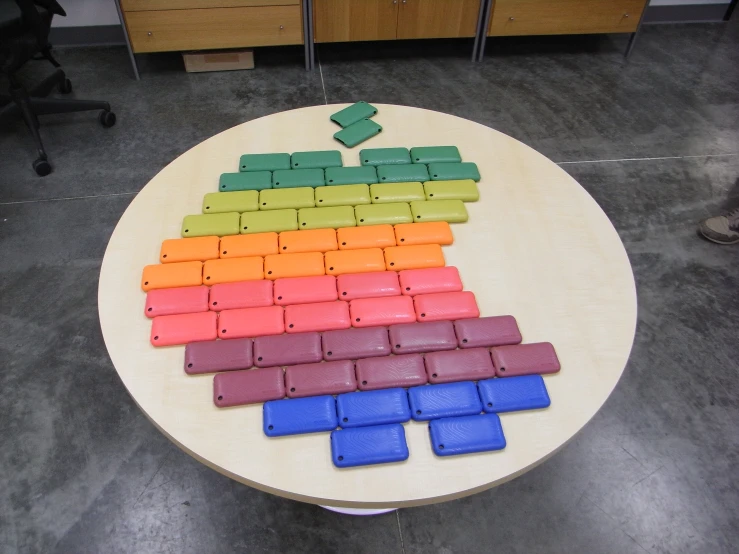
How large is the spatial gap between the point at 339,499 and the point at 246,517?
2.55ft

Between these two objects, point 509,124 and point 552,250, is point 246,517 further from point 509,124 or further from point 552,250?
point 509,124

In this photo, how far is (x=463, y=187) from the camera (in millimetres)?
1807

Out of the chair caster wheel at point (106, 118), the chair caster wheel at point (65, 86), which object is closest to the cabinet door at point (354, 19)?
the chair caster wheel at point (106, 118)

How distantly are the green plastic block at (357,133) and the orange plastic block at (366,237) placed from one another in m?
0.43

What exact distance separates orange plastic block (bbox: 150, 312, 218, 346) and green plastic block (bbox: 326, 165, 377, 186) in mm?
630

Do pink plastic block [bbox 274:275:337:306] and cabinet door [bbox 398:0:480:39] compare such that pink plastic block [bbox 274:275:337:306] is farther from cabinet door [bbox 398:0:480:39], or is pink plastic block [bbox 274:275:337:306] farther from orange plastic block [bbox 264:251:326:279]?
cabinet door [bbox 398:0:480:39]

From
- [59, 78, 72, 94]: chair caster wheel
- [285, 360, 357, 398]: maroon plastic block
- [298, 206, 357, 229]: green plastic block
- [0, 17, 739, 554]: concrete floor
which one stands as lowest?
[0, 17, 739, 554]: concrete floor

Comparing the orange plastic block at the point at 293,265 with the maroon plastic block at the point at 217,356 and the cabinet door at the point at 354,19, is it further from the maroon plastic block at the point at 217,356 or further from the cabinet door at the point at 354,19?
the cabinet door at the point at 354,19

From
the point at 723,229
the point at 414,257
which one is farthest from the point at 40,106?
the point at 723,229

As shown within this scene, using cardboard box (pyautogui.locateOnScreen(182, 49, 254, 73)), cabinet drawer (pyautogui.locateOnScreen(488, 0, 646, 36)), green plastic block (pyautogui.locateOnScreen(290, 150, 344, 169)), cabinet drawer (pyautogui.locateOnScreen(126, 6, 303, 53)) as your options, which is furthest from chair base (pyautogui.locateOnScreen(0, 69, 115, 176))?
cabinet drawer (pyautogui.locateOnScreen(488, 0, 646, 36))

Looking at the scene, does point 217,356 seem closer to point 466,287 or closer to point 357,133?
point 466,287

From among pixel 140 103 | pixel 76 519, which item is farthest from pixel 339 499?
pixel 140 103

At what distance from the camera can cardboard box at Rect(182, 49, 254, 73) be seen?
3602mm

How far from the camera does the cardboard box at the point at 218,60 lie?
3.60m
